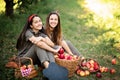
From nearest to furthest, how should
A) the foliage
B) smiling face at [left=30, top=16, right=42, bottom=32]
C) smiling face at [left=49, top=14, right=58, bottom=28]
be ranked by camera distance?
smiling face at [left=30, top=16, right=42, bottom=32], smiling face at [left=49, top=14, right=58, bottom=28], the foliage

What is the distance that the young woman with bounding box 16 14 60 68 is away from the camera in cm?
505

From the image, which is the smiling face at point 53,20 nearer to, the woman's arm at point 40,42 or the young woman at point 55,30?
the young woman at point 55,30

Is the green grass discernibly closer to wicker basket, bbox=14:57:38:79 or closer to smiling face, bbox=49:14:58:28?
wicker basket, bbox=14:57:38:79

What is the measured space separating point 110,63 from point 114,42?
1319 millimetres

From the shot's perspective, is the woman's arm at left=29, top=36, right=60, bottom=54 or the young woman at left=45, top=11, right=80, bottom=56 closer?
the woman's arm at left=29, top=36, right=60, bottom=54

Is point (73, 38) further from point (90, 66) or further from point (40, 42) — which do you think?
point (40, 42)

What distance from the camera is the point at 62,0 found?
520 inches

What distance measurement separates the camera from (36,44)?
5.12 meters

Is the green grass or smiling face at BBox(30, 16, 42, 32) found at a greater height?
smiling face at BBox(30, 16, 42, 32)

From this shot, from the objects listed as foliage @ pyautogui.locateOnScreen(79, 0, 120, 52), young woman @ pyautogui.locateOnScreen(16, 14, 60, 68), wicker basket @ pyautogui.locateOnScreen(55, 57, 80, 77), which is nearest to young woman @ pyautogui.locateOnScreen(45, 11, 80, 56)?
young woman @ pyautogui.locateOnScreen(16, 14, 60, 68)

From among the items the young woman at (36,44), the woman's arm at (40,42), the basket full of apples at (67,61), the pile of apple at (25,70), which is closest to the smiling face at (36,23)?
the young woman at (36,44)

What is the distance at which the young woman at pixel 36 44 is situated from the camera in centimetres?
505

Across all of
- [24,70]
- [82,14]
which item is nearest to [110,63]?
[24,70]

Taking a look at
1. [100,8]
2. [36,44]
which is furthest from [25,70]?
[100,8]
